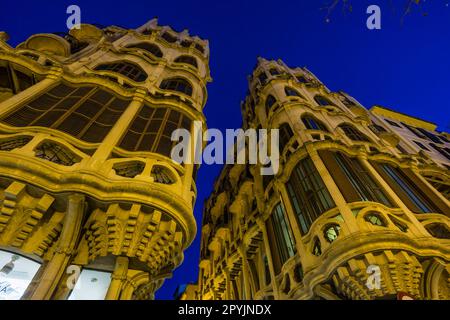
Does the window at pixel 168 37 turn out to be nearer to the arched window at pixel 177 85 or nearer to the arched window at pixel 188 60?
the arched window at pixel 188 60

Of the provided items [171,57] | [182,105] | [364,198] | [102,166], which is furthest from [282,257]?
[171,57]

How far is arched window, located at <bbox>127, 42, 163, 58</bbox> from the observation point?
63.9ft

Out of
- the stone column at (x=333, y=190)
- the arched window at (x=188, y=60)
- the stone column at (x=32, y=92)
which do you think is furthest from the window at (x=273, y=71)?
the stone column at (x=32, y=92)

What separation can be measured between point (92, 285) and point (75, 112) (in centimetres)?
582

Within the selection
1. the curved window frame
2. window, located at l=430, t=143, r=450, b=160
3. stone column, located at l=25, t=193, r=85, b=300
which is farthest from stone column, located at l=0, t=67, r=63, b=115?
window, located at l=430, t=143, r=450, b=160

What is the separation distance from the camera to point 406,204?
12.3 m

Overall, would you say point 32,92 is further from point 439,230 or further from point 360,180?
point 439,230

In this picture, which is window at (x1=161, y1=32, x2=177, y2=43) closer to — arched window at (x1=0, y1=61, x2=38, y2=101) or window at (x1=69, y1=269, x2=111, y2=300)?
arched window at (x1=0, y1=61, x2=38, y2=101)

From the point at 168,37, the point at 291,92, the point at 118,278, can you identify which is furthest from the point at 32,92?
the point at 291,92

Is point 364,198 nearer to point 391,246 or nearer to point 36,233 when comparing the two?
point 391,246

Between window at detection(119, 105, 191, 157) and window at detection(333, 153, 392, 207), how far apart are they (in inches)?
295

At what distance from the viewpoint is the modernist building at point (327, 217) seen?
9.28m

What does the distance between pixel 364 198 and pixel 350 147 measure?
4.22m

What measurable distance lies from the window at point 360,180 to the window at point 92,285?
9402 millimetres
